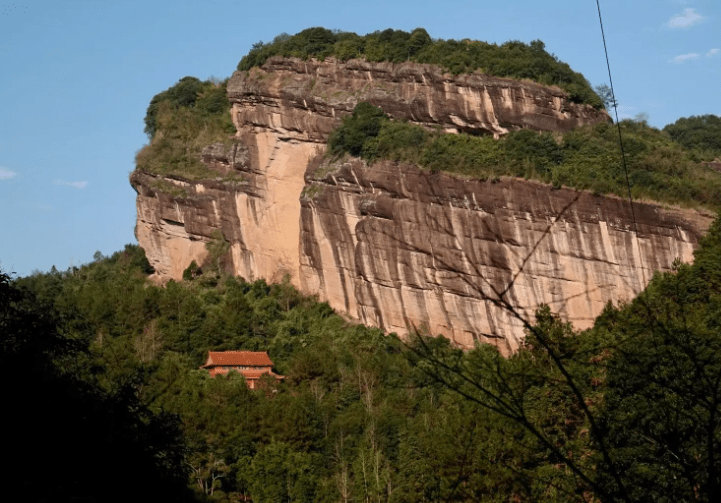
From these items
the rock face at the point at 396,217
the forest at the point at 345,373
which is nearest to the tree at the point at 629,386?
the forest at the point at 345,373

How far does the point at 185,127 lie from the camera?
6041 centimetres

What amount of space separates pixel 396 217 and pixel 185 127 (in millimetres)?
17061

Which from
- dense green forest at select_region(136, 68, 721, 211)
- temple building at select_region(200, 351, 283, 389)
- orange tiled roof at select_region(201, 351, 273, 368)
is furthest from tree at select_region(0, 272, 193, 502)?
orange tiled roof at select_region(201, 351, 273, 368)

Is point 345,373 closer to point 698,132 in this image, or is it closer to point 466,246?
point 466,246

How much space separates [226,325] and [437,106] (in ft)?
45.5

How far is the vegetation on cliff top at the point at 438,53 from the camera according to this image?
5212cm

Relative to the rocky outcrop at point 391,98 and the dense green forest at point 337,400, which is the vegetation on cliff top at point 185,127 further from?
the dense green forest at point 337,400

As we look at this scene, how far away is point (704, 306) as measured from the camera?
31.0 metres

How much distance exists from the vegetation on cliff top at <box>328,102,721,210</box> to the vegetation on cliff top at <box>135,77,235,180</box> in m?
8.25

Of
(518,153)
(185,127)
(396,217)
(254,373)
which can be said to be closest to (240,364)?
(254,373)

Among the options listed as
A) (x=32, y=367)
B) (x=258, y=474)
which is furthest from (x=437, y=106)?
(x=32, y=367)

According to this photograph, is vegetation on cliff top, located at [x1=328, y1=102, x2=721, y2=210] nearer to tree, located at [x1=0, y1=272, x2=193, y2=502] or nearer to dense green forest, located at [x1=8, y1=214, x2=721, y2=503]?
dense green forest, located at [x1=8, y1=214, x2=721, y2=503]

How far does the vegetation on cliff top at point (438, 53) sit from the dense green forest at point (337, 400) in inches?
471

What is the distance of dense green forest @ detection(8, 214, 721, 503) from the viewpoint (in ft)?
37.0
